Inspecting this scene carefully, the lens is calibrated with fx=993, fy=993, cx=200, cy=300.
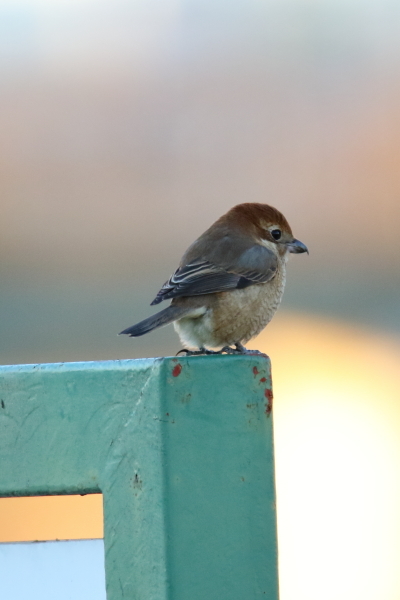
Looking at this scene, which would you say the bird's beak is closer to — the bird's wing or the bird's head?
the bird's head

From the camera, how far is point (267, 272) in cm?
334

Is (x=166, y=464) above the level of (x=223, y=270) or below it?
below

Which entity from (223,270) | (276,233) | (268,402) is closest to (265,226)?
(276,233)

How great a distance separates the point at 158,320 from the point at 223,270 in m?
0.47

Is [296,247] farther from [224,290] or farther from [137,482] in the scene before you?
[137,482]

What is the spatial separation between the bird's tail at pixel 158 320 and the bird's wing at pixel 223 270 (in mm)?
50

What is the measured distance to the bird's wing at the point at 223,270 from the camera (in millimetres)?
3090

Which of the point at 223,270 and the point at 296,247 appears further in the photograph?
the point at 296,247

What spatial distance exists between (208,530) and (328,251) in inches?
415

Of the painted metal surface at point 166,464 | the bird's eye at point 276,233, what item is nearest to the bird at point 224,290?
the bird's eye at point 276,233

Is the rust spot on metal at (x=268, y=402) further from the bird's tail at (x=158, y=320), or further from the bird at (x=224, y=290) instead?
the bird at (x=224, y=290)

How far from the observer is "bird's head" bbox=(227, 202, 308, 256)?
11.7 feet

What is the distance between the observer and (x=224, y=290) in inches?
124

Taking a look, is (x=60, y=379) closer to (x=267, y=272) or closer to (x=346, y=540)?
(x=267, y=272)
